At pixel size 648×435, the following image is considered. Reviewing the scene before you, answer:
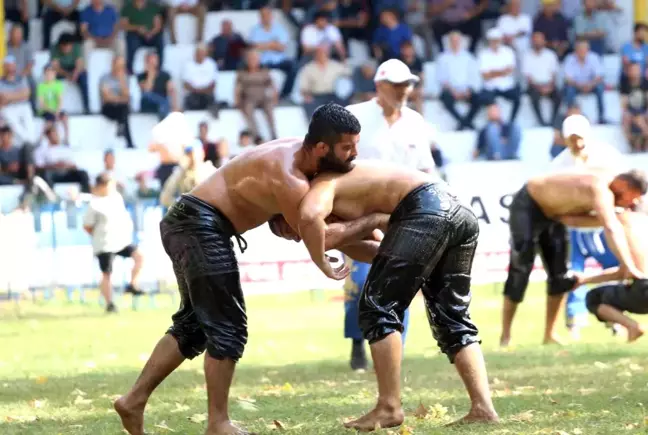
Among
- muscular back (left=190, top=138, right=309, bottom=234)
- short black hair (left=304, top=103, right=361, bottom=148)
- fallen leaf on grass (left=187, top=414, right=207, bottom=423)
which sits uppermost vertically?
short black hair (left=304, top=103, right=361, bottom=148)

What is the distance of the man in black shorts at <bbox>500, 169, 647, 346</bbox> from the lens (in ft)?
37.9

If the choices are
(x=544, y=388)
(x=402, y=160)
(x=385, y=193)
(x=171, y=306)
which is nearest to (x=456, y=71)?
(x=171, y=306)

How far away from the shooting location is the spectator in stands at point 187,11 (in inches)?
880

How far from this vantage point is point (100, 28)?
21.9 meters

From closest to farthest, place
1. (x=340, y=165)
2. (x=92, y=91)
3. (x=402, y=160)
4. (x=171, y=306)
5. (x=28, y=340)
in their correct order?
1. (x=340, y=165)
2. (x=402, y=160)
3. (x=28, y=340)
4. (x=171, y=306)
5. (x=92, y=91)

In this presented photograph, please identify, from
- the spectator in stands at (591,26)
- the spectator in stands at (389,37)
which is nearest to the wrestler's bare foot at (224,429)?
the spectator in stands at (389,37)

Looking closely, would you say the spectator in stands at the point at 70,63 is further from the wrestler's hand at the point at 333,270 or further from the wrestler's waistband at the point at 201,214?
the wrestler's hand at the point at 333,270

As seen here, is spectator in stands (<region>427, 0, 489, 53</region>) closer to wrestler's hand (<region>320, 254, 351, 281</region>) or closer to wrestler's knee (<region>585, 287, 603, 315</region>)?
wrestler's knee (<region>585, 287, 603, 315</region>)

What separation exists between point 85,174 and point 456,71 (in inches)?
241

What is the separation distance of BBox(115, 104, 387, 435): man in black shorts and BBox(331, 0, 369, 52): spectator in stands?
15499 mm

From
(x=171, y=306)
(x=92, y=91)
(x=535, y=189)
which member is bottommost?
(x=171, y=306)

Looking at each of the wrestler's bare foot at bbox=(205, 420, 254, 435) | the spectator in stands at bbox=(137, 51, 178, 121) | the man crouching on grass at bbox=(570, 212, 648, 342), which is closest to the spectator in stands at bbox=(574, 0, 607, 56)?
the spectator in stands at bbox=(137, 51, 178, 121)

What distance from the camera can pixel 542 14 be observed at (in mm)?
22766

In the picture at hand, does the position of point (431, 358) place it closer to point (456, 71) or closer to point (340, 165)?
point (340, 165)
